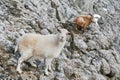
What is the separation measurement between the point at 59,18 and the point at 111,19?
4678 millimetres

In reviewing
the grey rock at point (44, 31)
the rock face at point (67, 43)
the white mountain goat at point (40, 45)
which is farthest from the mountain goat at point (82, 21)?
the white mountain goat at point (40, 45)

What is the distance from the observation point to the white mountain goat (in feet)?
33.6

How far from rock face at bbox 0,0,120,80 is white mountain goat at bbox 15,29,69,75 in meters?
0.68

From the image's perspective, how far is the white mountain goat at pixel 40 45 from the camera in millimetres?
10242

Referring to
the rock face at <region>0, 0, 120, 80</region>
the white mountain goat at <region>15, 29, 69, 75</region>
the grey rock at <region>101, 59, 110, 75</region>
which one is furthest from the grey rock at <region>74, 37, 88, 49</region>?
the white mountain goat at <region>15, 29, 69, 75</region>

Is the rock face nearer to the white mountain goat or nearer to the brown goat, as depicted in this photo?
the brown goat

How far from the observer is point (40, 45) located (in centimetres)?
1041

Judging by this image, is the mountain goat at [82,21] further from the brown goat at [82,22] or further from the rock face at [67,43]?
the rock face at [67,43]

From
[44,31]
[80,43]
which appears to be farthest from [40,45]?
[80,43]

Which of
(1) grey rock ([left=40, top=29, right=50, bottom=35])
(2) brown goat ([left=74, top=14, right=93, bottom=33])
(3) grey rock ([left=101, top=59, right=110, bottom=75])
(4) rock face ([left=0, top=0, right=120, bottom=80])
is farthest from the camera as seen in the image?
(2) brown goat ([left=74, top=14, right=93, bottom=33])

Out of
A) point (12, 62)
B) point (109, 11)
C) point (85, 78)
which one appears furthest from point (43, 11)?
point (109, 11)

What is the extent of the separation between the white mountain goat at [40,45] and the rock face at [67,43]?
26.7 inches

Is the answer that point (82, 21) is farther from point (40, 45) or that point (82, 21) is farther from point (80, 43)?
point (40, 45)

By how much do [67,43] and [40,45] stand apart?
3843 mm
